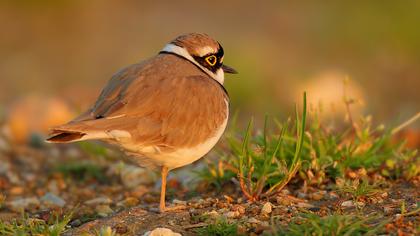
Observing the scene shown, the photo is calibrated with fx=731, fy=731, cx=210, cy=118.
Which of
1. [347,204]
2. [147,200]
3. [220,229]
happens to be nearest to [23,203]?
[147,200]

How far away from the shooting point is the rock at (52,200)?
5.73 metres

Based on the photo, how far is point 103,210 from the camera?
5434 millimetres

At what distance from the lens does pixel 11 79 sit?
37.7 ft

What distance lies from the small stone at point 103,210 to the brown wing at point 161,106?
0.85 metres

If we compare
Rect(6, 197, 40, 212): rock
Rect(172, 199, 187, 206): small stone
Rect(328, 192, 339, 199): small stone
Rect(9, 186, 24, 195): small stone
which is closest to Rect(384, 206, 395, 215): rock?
Rect(328, 192, 339, 199): small stone

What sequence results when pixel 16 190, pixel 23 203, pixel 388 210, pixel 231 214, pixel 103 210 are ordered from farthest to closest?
pixel 16 190
pixel 23 203
pixel 103 210
pixel 231 214
pixel 388 210

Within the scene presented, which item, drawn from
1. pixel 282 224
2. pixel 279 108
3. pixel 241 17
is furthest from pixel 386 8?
pixel 282 224

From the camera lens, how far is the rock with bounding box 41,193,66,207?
5.73 m

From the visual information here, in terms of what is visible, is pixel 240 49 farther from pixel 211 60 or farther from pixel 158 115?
pixel 158 115

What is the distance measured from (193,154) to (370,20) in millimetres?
8146

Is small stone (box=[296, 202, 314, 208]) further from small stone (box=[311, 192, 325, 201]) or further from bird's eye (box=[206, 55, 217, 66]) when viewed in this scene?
bird's eye (box=[206, 55, 217, 66])

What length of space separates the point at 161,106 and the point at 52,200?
151 cm

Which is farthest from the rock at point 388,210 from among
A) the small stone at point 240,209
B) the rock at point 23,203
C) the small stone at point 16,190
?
the small stone at point 16,190

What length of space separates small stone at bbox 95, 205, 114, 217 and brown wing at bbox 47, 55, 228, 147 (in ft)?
2.79
